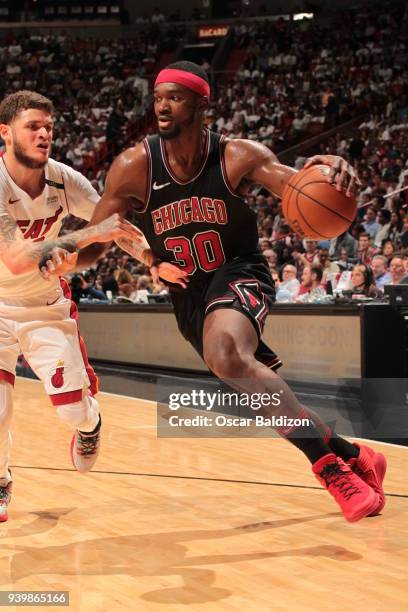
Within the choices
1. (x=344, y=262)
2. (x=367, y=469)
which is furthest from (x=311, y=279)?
(x=367, y=469)

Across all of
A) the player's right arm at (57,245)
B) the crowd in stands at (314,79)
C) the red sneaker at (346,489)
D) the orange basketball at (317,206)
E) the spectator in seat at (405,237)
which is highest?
the crowd in stands at (314,79)

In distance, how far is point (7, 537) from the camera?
13.5ft

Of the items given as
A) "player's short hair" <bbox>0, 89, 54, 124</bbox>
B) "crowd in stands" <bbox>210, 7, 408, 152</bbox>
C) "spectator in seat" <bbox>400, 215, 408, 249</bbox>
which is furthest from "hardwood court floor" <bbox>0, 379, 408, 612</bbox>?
"crowd in stands" <bbox>210, 7, 408, 152</bbox>

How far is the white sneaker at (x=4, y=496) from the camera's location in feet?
14.6

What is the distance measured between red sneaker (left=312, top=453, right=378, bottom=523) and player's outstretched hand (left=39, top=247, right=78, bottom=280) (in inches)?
56.2

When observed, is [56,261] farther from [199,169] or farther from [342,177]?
[342,177]

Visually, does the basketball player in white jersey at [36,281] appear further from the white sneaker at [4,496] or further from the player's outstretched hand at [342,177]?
the player's outstretched hand at [342,177]

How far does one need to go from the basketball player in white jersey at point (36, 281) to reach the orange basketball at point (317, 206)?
4.26ft

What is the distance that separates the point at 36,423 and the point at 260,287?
440 cm

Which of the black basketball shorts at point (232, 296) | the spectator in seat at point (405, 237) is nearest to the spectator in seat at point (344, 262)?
the spectator in seat at point (405, 237)

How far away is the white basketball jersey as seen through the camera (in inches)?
173

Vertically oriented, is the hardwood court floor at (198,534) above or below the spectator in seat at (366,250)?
below

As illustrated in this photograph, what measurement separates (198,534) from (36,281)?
1507 millimetres

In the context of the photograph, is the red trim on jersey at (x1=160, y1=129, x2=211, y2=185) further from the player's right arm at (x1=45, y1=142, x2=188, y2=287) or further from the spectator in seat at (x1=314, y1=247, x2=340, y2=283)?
the spectator in seat at (x1=314, y1=247, x2=340, y2=283)
